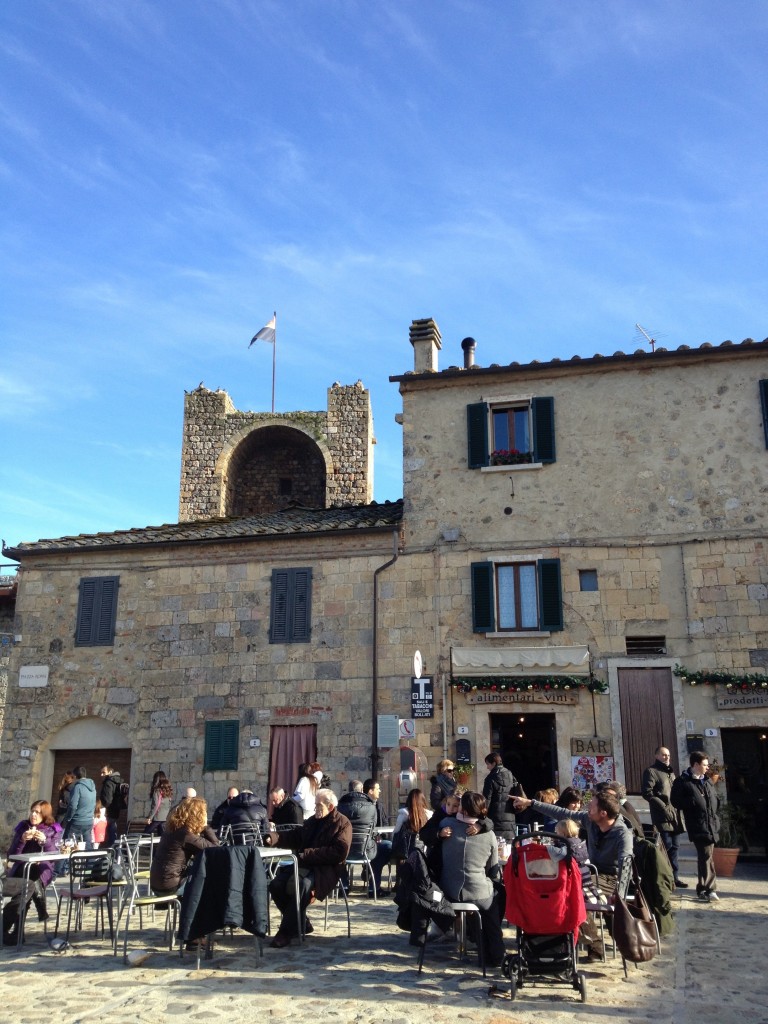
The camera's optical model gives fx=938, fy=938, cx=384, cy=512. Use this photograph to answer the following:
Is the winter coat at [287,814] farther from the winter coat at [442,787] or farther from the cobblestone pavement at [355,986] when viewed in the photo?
the cobblestone pavement at [355,986]

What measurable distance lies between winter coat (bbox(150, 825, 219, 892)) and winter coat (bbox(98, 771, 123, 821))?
6.50 metres

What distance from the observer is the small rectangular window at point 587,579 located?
16.0 meters

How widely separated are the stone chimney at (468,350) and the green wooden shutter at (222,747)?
812 centimetres

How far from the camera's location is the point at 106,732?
57.0ft

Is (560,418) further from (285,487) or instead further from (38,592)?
(285,487)

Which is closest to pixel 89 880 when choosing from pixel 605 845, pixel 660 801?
pixel 605 845

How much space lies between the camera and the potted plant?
12.6m

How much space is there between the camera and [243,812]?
10812 mm

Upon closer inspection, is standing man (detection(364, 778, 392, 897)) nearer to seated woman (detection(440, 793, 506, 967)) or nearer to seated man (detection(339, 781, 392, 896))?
seated man (detection(339, 781, 392, 896))

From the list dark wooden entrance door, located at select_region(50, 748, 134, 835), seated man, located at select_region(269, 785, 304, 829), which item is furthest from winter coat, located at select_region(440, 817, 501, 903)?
dark wooden entrance door, located at select_region(50, 748, 134, 835)

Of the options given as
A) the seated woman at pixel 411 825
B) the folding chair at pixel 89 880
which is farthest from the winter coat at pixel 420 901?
the folding chair at pixel 89 880

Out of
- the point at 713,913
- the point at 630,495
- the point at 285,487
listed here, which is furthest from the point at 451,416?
the point at 285,487

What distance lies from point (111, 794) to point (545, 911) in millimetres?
9655

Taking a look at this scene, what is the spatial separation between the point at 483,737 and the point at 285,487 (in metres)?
17.7
